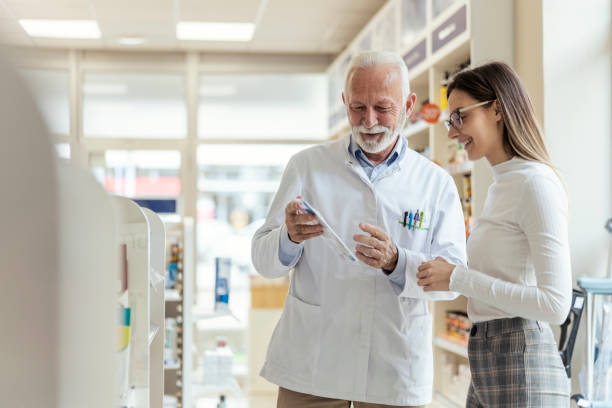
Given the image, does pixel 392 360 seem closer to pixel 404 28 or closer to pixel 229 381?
pixel 229 381

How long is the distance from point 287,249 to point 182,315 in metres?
2.47

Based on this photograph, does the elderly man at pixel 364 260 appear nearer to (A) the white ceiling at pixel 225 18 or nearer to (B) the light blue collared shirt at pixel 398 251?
(B) the light blue collared shirt at pixel 398 251

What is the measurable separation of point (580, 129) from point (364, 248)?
7.21ft

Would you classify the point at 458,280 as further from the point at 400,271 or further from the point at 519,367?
the point at 519,367

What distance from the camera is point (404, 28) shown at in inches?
203

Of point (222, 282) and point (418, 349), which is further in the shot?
point (222, 282)

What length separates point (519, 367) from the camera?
1.53m

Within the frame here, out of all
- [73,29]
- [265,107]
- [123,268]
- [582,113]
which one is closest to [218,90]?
[265,107]

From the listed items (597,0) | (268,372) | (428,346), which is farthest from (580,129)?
(268,372)

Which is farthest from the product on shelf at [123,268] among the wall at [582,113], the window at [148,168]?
the window at [148,168]

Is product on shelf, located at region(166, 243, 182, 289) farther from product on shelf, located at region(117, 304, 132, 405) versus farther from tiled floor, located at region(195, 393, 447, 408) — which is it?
product on shelf, located at region(117, 304, 132, 405)

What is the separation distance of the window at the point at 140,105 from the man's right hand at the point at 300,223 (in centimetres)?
685

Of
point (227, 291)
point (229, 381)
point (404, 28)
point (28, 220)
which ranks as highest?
point (404, 28)

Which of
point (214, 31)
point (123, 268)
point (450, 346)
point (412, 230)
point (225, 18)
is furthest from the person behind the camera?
point (214, 31)
